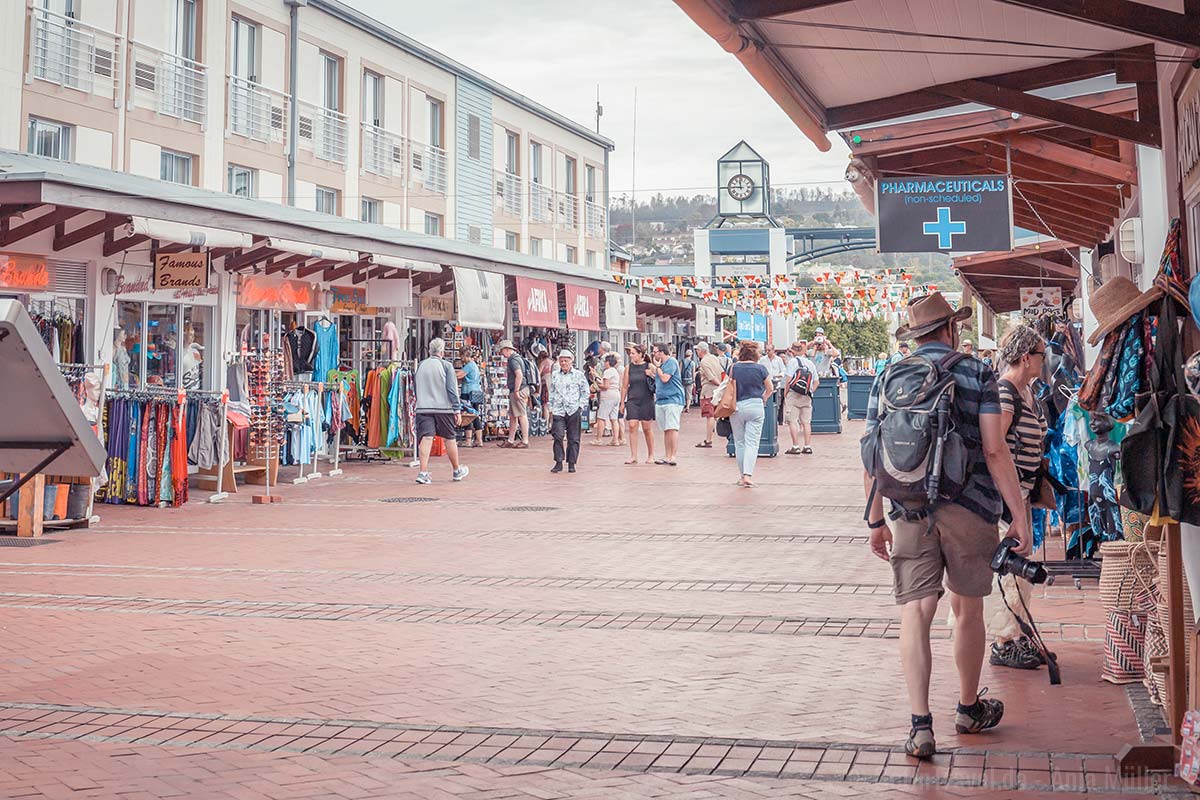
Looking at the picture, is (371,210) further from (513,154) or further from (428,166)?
(513,154)

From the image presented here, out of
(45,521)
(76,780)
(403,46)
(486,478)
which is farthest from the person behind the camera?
(403,46)

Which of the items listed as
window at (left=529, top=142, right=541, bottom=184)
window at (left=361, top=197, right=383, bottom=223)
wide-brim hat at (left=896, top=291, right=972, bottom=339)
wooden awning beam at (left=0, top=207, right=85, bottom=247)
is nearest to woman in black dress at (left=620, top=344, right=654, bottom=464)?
wooden awning beam at (left=0, top=207, right=85, bottom=247)

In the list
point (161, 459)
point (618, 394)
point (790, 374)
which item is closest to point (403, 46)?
point (618, 394)

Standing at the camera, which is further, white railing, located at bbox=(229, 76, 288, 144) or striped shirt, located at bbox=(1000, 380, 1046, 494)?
white railing, located at bbox=(229, 76, 288, 144)

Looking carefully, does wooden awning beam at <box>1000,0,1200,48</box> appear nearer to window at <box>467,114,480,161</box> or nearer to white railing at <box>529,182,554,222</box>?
window at <box>467,114,480,161</box>

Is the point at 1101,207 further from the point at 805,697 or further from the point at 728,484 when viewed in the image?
the point at 805,697

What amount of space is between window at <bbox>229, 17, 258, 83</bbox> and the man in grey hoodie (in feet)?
42.5

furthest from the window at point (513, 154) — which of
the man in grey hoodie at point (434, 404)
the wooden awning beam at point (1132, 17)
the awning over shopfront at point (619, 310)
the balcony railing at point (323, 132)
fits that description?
the wooden awning beam at point (1132, 17)

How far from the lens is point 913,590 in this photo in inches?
198

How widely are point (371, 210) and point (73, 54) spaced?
1049cm

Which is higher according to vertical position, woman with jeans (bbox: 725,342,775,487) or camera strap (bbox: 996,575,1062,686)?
woman with jeans (bbox: 725,342,775,487)

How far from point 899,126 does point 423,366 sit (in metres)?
8.56

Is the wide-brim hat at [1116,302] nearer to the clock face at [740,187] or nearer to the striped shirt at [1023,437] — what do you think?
the striped shirt at [1023,437]

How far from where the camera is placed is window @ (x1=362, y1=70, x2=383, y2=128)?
31375mm
